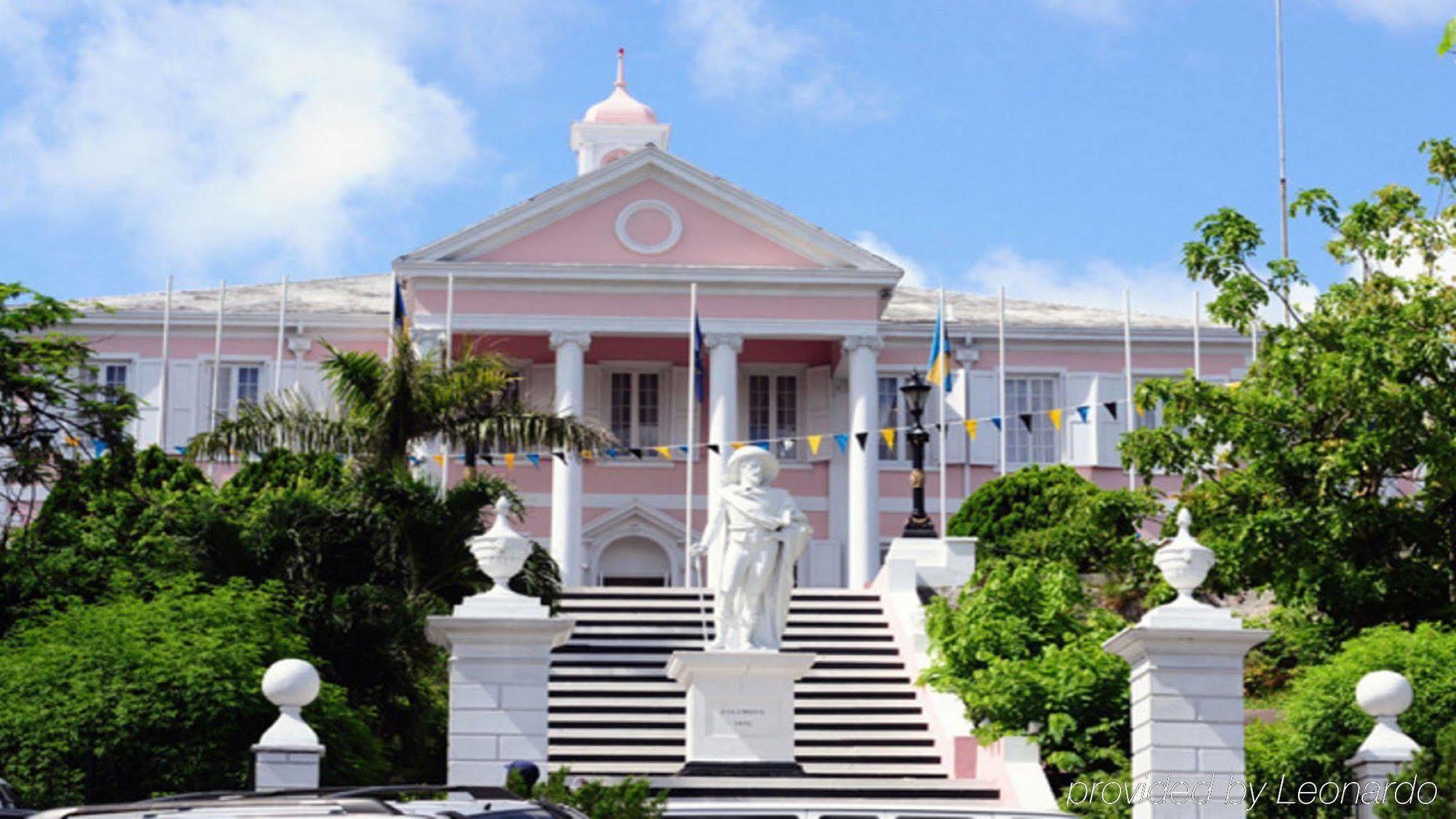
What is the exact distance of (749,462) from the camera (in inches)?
776

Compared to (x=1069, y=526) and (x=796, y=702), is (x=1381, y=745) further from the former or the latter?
(x=1069, y=526)

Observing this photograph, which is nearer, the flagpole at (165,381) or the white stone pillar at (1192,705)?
the white stone pillar at (1192,705)

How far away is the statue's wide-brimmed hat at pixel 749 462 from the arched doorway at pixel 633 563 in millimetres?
19228

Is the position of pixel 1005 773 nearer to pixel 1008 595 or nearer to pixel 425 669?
pixel 1008 595

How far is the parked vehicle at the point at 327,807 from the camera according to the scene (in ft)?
25.3

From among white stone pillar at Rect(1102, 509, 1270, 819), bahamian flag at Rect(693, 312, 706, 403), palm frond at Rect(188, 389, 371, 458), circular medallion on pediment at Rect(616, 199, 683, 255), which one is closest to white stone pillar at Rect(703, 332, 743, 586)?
bahamian flag at Rect(693, 312, 706, 403)

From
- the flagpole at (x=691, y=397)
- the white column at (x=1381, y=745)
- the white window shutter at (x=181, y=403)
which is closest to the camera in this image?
the white column at (x=1381, y=745)

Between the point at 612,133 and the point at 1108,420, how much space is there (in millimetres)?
13183

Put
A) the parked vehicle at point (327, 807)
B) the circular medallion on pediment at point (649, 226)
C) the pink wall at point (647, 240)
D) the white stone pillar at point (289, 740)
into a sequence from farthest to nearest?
the circular medallion on pediment at point (649, 226), the pink wall at point (647, 240), the white stone pillar at point (289, 740), the parked vehicle at point (327, 807)

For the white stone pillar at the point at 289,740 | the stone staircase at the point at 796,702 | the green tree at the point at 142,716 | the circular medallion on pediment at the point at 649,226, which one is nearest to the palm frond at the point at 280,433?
the stone staircase at the point at 796,702

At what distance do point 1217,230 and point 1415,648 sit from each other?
6.02 meters

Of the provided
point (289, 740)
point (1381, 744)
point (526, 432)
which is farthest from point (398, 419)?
point (1381, 744)

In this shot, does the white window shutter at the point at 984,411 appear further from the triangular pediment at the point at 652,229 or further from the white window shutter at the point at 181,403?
the white window shutter at the point at 181,403

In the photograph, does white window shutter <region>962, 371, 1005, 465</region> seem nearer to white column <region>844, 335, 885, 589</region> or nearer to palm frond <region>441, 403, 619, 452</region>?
white column <region>844, 335, 885, 589</region>
